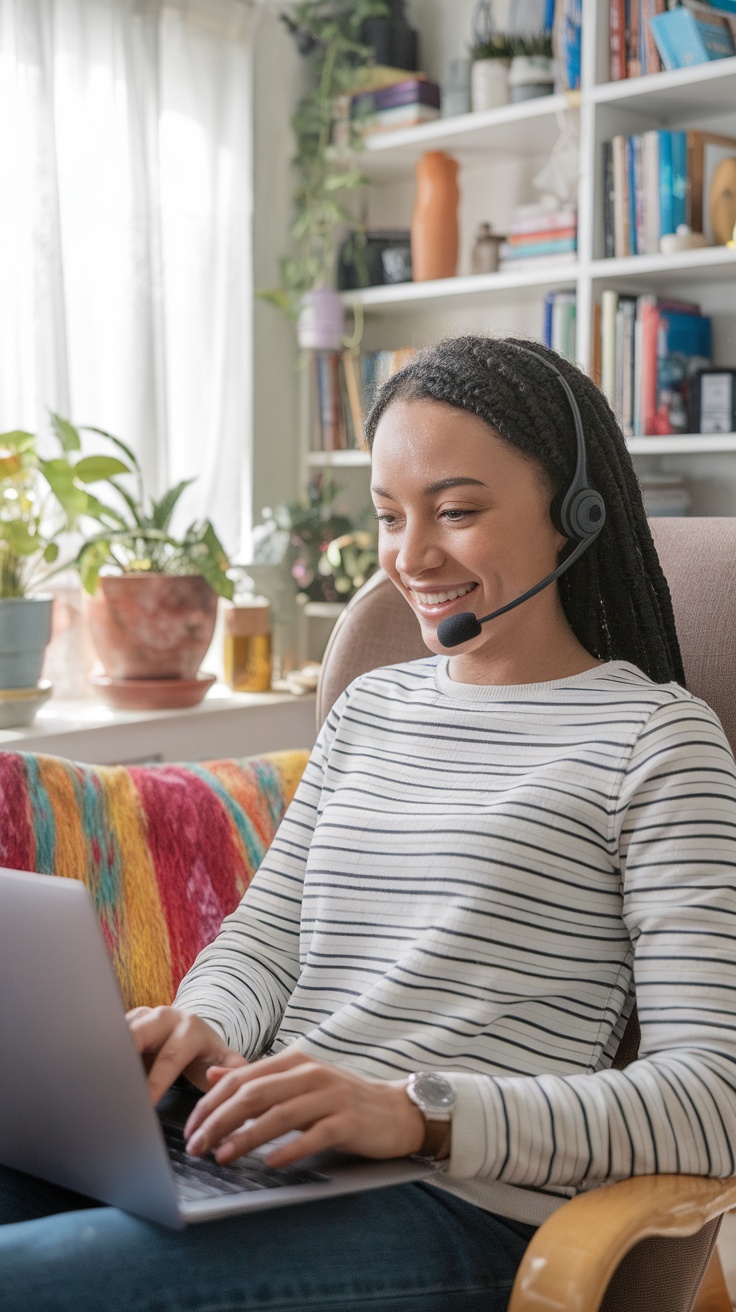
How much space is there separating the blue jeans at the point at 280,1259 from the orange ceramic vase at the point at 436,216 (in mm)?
2395

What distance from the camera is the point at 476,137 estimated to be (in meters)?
2.94

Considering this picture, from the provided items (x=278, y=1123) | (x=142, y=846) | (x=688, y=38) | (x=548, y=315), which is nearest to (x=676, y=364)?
(x=548, y=315)

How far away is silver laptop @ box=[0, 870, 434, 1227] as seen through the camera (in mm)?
750

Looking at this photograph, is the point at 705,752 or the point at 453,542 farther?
the point at 453,542

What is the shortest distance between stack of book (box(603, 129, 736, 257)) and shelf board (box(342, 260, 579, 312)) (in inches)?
5.1

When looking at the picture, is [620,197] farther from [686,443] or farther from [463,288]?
[686,443]

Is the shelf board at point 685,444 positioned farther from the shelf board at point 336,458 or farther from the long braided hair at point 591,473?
the long braided hair at point 591,473

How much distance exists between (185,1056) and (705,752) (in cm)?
43

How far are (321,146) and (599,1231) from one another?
2.77 m

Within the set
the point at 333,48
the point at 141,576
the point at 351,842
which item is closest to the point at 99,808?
the point at 351,842

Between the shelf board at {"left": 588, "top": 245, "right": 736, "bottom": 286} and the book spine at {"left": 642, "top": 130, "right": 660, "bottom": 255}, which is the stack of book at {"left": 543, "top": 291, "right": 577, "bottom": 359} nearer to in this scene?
the shelf board at {"left": 588, "top": 245, "right": 736, "bottom": 286}

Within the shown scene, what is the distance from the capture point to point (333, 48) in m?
3.04

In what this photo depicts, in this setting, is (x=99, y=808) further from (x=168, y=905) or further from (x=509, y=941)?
(x=509, y=941)

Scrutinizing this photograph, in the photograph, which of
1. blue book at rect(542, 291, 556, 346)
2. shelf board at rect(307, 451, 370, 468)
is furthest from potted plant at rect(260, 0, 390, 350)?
blue book at rect(542, 291, 556, 346)
